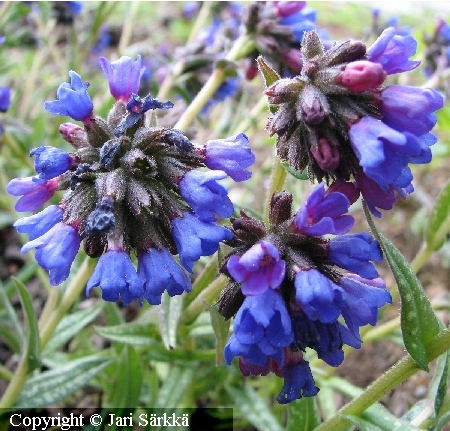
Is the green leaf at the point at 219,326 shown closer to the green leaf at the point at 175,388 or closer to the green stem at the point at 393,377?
the green stem at the point at 393,377

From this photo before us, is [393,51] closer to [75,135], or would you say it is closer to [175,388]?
[75,135]

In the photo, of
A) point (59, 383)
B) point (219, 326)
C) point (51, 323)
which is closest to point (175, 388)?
point (59, 383)

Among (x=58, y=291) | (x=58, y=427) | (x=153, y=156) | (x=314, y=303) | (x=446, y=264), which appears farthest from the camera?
(x=446, y=264)

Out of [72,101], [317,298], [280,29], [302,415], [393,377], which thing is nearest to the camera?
[317,298]

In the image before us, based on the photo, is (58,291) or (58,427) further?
(58,427)

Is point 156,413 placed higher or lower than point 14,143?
lower

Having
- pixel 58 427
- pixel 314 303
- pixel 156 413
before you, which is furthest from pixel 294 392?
pixel 58 427

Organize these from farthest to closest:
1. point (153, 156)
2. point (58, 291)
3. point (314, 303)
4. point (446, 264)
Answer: point (446, 264), point (58, 291), point (153, 156), point (314, 303)

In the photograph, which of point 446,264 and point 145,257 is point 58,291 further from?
point 446,264
